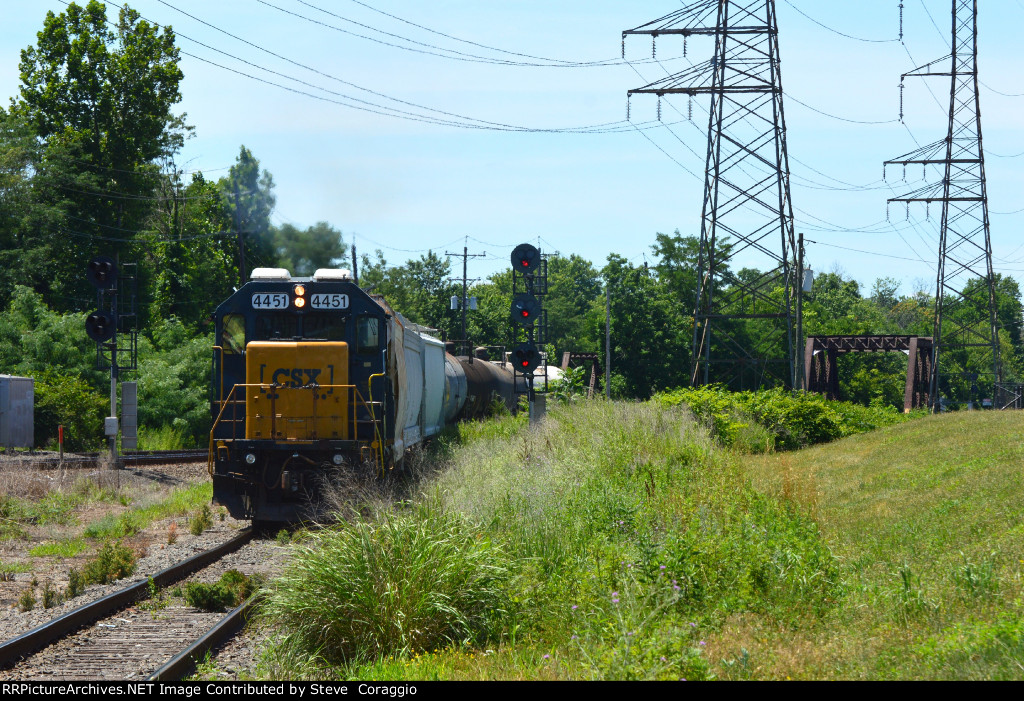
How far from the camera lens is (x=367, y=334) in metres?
15.4

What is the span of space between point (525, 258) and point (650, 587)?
38.0 ft

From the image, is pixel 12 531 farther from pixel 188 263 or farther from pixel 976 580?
pixel 188 263

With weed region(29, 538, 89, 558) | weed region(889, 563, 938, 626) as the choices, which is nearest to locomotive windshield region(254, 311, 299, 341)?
weed region(29, 538, 89, 558)

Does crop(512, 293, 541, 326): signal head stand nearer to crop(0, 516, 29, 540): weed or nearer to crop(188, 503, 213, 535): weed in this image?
crop(188, 503, 213, 535): weed

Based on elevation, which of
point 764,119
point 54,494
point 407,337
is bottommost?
point 54,494

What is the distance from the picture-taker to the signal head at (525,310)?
1883cm

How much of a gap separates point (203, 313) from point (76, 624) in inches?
1869

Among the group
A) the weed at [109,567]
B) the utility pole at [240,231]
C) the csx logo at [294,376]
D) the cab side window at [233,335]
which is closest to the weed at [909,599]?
the weed at [109,567]

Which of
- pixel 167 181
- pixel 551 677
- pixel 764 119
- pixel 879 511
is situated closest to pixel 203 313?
pixel 167 181

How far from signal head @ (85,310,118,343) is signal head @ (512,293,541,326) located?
41.9 ft

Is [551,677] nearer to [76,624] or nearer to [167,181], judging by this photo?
[76,624]

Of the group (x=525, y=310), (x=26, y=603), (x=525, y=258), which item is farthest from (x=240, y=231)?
(x=26, y=603)

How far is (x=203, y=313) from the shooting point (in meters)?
54.8

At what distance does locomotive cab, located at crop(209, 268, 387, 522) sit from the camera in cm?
1481
